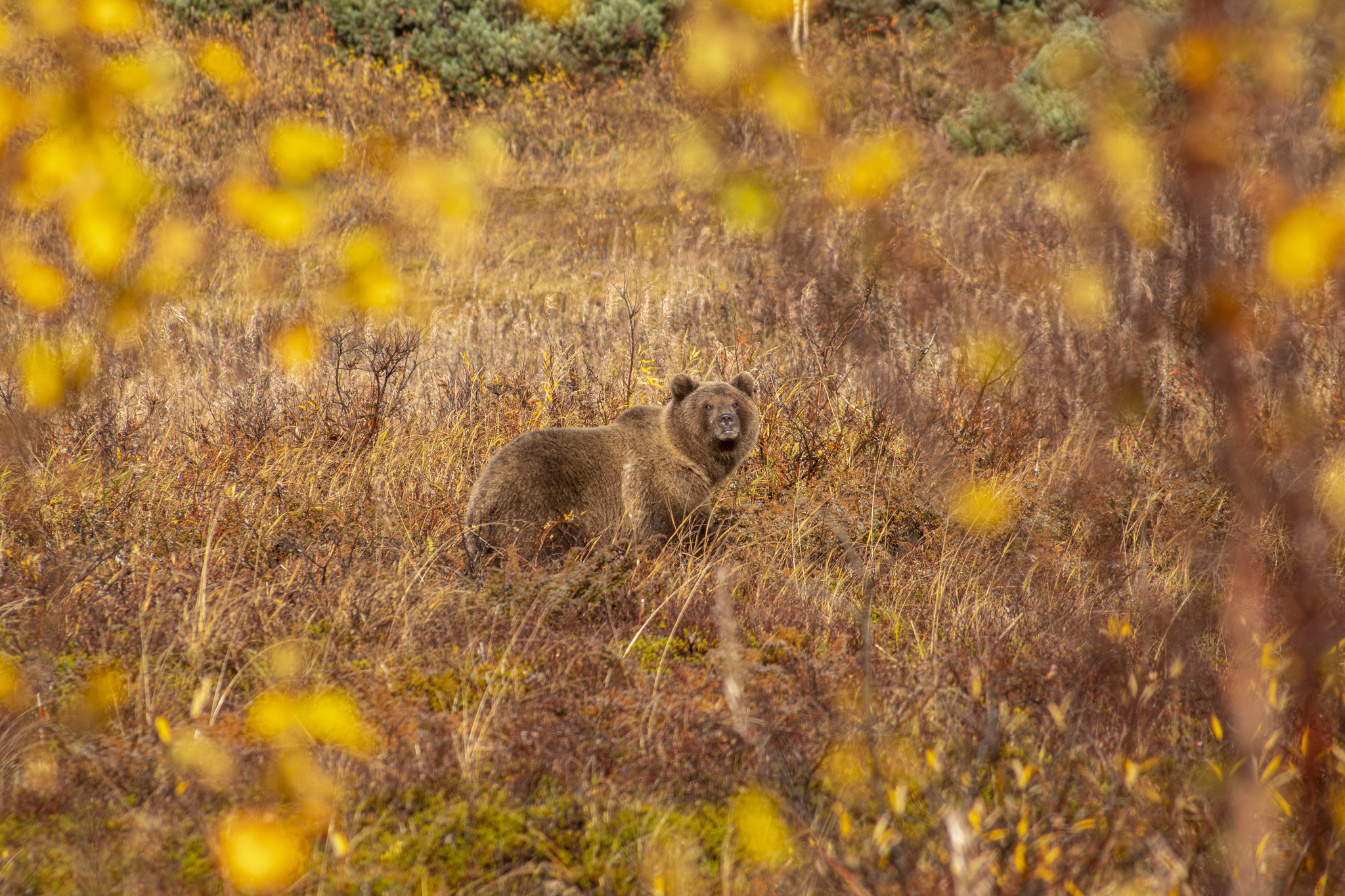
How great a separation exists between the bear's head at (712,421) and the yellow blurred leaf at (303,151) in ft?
35.5

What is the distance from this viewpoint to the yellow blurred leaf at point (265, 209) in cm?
1341

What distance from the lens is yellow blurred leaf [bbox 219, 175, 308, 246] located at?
1341 centimetres

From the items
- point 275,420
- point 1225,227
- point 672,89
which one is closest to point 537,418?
point 275,420

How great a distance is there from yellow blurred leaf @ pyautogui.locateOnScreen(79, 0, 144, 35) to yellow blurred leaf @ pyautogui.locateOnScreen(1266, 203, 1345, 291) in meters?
17.9

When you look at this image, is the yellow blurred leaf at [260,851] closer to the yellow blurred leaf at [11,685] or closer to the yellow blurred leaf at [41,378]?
the yellow blurred leaf at [11,685]

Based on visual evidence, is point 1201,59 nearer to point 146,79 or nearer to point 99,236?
point 99,236

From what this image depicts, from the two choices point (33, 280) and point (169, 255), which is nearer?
point (33, 280)

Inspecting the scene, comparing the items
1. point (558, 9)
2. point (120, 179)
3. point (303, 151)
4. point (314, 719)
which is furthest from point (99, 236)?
point (314, 719)

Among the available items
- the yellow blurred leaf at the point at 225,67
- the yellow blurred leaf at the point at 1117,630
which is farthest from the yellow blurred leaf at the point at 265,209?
the yellow blurred leaf at the point at 1117,630

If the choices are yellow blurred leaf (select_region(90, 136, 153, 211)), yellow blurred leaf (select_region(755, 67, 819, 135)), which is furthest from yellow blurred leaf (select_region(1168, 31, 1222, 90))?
yellow blurred leaf (select_region(755, 67, 819, 135))

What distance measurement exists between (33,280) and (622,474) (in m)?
9.51

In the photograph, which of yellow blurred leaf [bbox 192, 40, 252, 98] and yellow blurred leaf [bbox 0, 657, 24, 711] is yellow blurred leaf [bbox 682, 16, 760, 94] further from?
yellow blurred leaf [bbox 0, 657, 24, 711]

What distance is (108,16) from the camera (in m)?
16.5

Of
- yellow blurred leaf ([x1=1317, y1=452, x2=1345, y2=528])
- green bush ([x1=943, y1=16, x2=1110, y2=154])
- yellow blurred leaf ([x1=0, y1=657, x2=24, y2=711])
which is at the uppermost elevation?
green bush ([x1=943, y1=16, x2=1110, y2=154])
